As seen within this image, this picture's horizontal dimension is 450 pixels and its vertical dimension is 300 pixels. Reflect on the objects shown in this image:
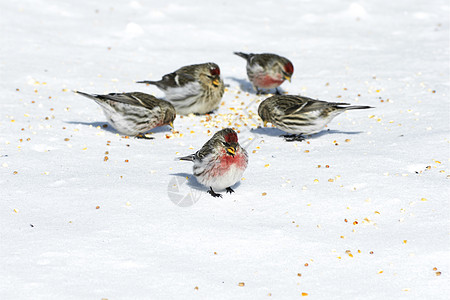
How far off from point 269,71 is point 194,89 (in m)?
1.38

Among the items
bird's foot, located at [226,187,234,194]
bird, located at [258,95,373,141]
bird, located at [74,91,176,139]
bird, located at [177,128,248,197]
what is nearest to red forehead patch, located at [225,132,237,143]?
bird, located at [177,128,248,197]

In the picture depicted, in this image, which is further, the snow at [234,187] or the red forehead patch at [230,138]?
→ the red forehead patch at [230,138]

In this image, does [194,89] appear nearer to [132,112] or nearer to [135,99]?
[135,99]

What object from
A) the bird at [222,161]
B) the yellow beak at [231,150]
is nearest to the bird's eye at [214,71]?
the bird at [222,161]

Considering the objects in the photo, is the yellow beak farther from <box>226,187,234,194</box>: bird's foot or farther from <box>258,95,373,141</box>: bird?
<box>258,95,373,141</box>: bird

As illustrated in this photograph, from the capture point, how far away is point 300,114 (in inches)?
281

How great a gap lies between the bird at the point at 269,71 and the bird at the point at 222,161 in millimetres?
3802

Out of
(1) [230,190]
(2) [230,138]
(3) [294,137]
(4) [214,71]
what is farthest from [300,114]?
(2) [230,138]

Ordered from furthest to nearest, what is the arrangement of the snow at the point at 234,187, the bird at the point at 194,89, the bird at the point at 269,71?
the bird at the point at 269,71
the bird at the point at 194,89
the snow at the point at 234,187

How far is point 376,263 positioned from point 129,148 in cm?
348

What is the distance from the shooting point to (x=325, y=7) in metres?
13.1

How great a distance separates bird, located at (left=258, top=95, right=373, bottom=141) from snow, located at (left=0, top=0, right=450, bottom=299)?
21 cm

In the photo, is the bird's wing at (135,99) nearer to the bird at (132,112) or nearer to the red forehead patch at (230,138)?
the bird at (132,112)

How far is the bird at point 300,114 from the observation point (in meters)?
7.11
